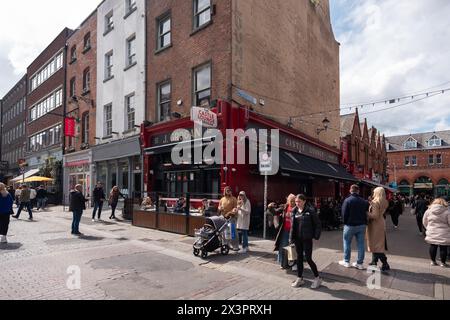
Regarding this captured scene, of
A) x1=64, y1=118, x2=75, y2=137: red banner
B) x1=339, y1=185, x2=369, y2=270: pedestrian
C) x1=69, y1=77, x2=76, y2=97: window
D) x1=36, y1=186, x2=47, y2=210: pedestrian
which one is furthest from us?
x1=69, y1=77, x2=76, y2=97: window

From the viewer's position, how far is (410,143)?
5350cm

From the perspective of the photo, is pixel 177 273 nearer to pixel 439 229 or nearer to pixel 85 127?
pixel 439 229

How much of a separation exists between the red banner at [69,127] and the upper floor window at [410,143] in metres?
51.8

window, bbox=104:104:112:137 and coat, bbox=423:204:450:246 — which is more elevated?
window, bbox=104:104:112:137

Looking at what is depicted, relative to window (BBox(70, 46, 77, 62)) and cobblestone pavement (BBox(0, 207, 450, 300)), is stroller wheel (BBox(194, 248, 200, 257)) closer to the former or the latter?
cobblestone pavement (BBox(0, 207, 450, 300))

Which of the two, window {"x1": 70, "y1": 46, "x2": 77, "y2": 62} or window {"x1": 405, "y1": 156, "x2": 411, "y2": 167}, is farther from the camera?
window {"x1": 405, "y1": 156, "x2": 411, "y2": 167}

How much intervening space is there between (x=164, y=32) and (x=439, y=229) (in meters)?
14.1

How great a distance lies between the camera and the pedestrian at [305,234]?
18.3ft

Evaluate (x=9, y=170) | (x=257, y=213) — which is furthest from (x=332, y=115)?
(x=9, y=170)

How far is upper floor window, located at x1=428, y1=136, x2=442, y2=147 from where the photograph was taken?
5016 centimetres

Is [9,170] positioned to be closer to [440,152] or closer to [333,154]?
[333,154]

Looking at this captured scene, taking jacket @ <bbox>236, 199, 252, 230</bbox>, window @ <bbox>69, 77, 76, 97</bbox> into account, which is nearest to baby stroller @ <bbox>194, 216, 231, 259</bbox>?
jacket @ <bbox>236, 199, 252, 230</bbox>

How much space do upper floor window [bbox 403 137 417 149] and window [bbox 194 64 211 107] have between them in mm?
50616

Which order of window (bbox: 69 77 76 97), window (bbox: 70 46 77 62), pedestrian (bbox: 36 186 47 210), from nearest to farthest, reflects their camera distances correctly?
1. pedestrian (bbox: 36 186 47 210)
2. window (bbox: 70 46 77 62)
3. window (bbox: 69 77 76 97)
